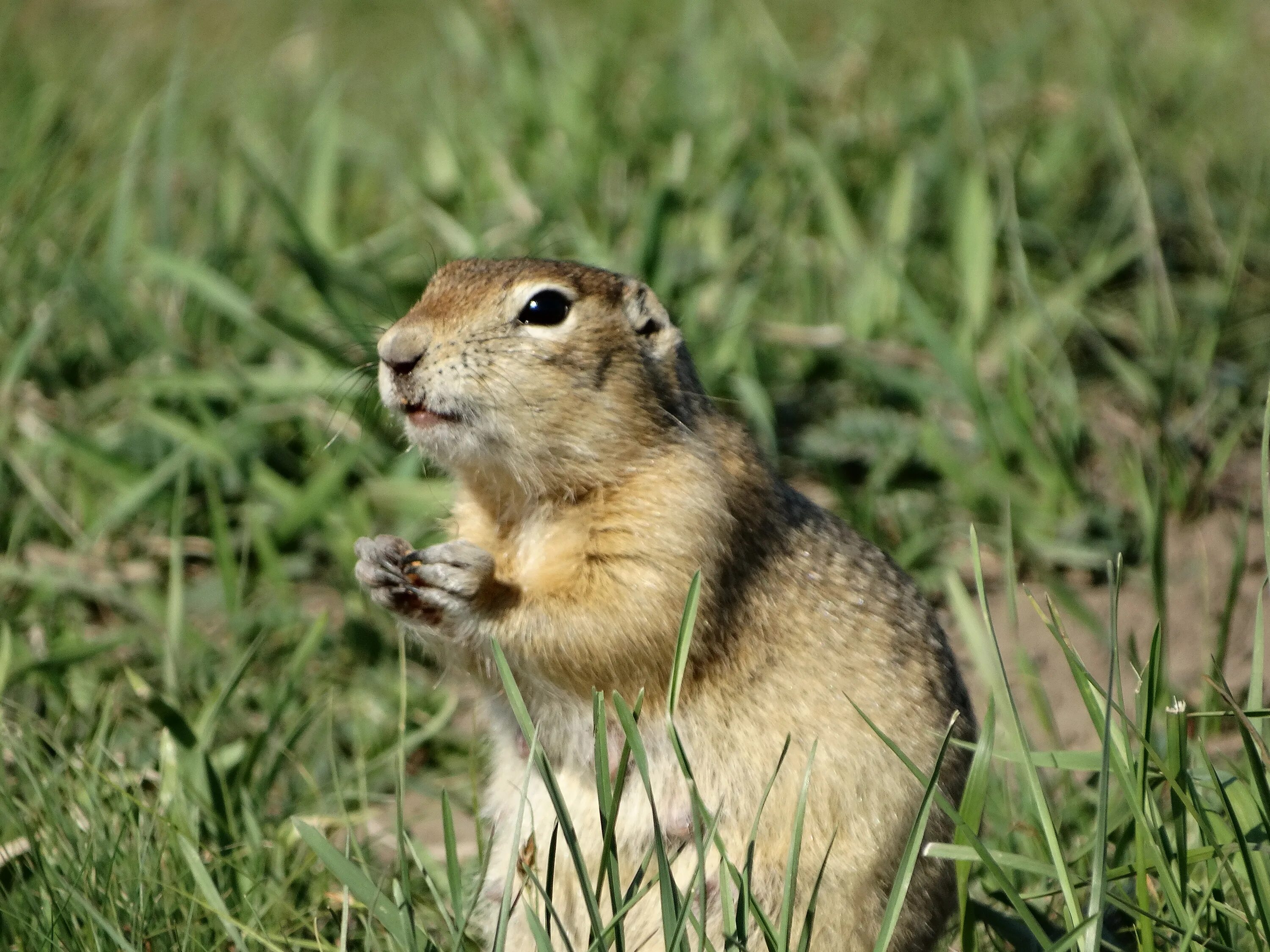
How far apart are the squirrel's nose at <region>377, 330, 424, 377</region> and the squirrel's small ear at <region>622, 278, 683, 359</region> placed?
434 millimetres

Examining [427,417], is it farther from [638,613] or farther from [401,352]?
[638,613]

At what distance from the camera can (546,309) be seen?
2.72 m

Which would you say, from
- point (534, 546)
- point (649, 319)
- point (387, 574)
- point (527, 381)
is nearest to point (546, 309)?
point (527, 381)

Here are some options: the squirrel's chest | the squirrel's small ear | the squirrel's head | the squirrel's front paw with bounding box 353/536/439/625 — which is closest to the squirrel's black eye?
the squirrel's head

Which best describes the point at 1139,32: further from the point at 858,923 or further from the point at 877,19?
the point at 858,923

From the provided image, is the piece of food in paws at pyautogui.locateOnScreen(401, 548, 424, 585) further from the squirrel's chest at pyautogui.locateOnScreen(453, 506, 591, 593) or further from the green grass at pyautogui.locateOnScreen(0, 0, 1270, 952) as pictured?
the green grass at pyautogui.locateOnScreen(0, 0, 1270, 952)

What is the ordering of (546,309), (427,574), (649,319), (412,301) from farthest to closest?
1. (412,301)
2. (649,319)
3. (546,309)
4. (427,574)

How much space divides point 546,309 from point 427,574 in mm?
511

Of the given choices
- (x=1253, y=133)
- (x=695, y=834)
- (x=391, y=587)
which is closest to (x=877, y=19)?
(x=1253, y=133)

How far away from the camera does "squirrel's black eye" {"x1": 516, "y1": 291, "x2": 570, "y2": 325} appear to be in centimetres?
270

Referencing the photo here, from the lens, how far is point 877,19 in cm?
655

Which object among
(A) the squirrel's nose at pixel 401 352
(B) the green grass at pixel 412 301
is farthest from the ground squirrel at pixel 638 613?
(B) the green grass at pixel 412 301

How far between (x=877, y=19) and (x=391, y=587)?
470 centimetres

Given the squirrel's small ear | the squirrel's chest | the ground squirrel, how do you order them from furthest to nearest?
the squirrel's small ear < the squirrel's chest < the ground squirrel
